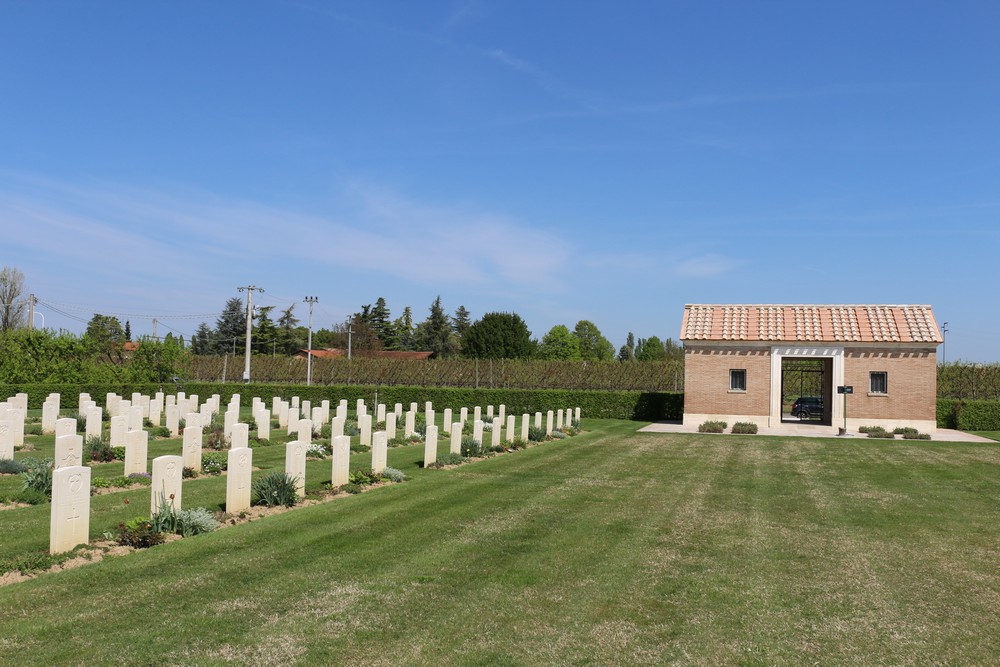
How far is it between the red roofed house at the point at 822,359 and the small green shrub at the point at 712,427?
5.56ft

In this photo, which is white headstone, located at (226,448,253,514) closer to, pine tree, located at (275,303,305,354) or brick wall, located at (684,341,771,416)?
brick wall, located at (684,341,771,416)

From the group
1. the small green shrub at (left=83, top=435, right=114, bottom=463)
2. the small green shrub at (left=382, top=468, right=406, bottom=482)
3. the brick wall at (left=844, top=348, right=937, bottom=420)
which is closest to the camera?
the small green shrub at (left=382, top=468, right=406, bottom=482)

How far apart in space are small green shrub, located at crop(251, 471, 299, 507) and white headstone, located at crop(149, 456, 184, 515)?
1.83m

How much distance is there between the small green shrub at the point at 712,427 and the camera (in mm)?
30875

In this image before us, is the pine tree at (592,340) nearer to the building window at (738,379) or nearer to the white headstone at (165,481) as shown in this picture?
the building window at (738,379)

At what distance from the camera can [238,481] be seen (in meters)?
10.8

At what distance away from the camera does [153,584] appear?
23.9 feet

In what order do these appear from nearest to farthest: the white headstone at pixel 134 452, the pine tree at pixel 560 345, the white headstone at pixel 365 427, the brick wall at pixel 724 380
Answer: the white headstone at pixel 134 452 → the white headstone at pixel 365 427 → the brick wall at pixel 724 380 → the pine tree at pixel 560 345

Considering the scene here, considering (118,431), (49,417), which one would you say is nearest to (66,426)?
(118,431)

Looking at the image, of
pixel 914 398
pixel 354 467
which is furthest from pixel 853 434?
pixel 354 467

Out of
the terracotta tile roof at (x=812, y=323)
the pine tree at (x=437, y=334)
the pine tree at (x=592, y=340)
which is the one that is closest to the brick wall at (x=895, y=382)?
the terracotta tile roof at (x=812, y=323)

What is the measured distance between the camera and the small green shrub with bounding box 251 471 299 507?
459 inches

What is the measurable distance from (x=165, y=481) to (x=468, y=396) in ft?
100

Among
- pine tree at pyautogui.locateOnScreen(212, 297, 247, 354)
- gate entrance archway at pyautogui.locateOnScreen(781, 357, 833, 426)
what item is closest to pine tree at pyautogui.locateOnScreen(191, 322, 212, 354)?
pine tree at pyautogui.locateOnScreen(212, 297, 247, 354)
